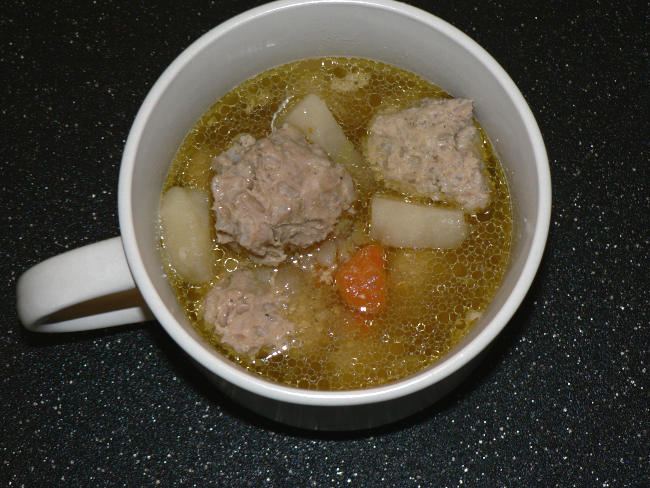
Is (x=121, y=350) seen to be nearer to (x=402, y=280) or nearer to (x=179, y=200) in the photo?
(x=179, y=200)

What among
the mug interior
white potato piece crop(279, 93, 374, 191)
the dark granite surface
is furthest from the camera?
the dark granite surface

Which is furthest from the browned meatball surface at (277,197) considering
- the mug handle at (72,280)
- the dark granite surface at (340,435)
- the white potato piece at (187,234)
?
the dark granite surface at (340,435)

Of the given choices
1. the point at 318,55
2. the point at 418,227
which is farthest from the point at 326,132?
the point at 418,227

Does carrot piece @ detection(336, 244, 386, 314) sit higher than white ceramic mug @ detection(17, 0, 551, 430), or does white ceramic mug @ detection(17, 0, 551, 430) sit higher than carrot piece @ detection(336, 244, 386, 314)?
white ceramic mug @ detection(17, 0, 551, 430)

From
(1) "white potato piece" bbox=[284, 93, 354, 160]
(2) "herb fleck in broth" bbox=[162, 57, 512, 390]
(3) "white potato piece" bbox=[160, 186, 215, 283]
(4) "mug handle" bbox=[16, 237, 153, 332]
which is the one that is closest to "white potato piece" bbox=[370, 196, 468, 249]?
(2) "herb fleck in broth" bbox=[162, 57, 512, 390]

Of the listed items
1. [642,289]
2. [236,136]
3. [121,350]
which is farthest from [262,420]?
[642,289]

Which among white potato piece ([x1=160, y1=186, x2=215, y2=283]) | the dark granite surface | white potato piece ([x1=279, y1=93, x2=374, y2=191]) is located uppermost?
white potato piece ([x1=279, y1=93, x2=374, y2=191])

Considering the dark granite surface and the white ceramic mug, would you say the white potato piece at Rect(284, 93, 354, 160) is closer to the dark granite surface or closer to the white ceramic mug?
the white ceramic mug
